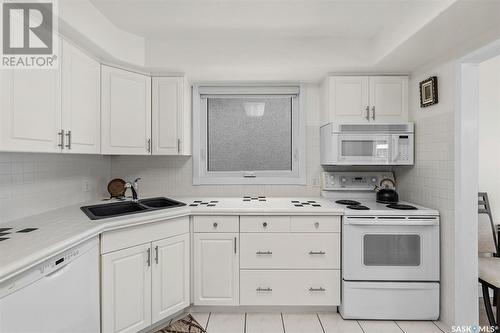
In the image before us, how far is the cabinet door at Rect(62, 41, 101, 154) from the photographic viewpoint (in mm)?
1749

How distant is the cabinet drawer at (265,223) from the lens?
2152mm

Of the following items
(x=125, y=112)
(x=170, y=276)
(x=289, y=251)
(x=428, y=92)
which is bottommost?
(x=170, y=276)

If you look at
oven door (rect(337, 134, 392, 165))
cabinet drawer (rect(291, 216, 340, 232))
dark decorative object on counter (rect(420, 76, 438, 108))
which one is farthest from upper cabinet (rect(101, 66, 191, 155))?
dark decorative object on counter (rect(420, 76, 438, 108))

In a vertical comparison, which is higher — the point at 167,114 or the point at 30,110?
the point at 167,114

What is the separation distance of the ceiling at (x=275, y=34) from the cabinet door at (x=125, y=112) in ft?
0.74

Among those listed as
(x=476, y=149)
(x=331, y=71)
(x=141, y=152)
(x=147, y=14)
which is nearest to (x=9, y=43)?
(x=147, y=14)

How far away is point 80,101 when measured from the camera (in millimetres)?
1902

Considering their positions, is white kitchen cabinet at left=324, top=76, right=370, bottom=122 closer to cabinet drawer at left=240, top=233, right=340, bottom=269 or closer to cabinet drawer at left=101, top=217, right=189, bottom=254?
cabinet drawer at left=240, top=233, right=340, bottom=269

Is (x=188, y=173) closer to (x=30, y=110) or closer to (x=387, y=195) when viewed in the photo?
(x=30, y=110)

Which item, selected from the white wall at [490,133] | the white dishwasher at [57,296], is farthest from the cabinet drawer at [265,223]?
the white wall at [490,133]

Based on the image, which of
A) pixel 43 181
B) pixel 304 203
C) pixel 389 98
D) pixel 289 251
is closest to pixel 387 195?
pixel 304 203

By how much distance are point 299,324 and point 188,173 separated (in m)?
1.79

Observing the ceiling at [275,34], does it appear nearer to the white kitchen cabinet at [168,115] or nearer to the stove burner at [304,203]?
the white kitchen cabinet at [168,115]

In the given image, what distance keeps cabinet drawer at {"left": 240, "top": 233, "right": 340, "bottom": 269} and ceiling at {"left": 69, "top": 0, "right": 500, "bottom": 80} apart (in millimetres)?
1503
